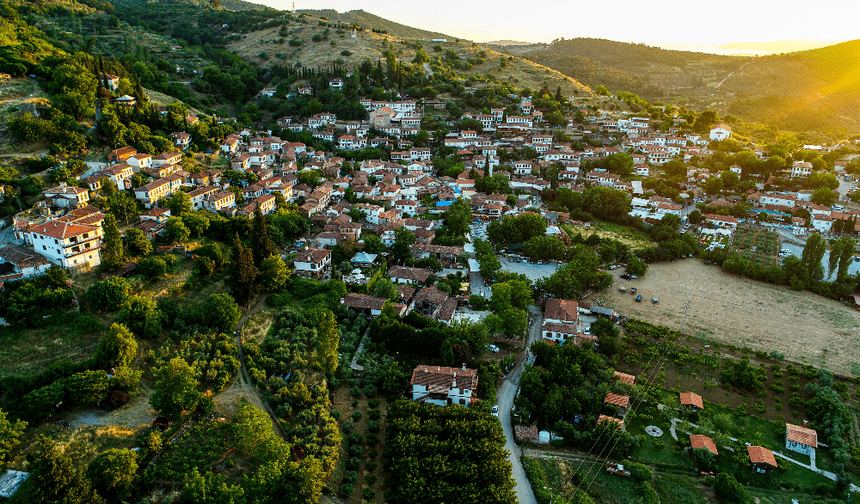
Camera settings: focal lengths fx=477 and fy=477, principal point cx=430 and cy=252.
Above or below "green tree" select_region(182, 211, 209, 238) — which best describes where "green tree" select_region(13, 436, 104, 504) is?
below

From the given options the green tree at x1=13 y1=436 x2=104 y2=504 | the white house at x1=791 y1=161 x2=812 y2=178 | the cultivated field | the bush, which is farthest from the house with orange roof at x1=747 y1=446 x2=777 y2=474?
the white house at x1=791 y1=161 x2=812 y2=178

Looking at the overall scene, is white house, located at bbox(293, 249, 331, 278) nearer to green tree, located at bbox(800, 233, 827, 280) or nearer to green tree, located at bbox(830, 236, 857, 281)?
green tree, located at bbox(800, 233, 827, 280)

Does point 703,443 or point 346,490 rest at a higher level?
point 703,443

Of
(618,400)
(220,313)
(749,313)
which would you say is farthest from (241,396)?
(749,313)

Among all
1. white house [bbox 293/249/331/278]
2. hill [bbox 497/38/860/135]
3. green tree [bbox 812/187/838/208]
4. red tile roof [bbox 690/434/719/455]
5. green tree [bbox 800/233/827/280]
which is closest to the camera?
red tile roof [bbox 690/434/719/455]

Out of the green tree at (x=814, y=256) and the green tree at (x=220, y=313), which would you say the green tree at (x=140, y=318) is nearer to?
the green tree at (x=220, y=313)

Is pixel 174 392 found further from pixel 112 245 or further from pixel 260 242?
pixel 260 242
